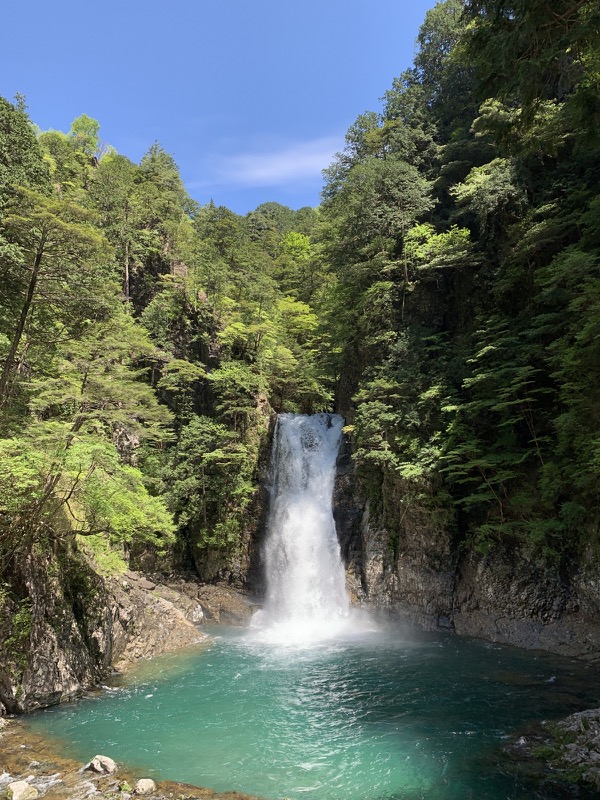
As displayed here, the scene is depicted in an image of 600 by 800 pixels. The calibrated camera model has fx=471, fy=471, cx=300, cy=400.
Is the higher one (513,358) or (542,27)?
(542,27)

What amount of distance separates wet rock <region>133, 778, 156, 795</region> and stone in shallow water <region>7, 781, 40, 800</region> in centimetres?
125

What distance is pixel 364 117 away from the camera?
29.2m

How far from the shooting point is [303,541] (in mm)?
19609

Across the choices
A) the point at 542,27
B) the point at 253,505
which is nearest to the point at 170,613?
the point at 253,505

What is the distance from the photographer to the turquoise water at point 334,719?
22.6ft

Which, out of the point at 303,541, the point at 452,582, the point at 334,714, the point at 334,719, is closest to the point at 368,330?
the point at 303,541

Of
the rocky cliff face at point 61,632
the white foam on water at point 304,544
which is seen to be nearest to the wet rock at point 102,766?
the rocky cliff face at point 61,632

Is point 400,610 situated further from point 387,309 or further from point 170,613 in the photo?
point 387,309

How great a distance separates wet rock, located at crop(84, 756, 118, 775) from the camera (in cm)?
685

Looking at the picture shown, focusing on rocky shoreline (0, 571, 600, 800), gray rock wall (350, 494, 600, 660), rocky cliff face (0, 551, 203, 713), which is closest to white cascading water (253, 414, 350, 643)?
gray rock wall (350, 494, 600, 660)

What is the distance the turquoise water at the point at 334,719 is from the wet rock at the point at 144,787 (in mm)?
436

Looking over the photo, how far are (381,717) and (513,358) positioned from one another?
1094 centimetres

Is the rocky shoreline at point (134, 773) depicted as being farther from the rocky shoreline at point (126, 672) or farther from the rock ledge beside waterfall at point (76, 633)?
the rock ledge beside waterfall at point (76, 633)

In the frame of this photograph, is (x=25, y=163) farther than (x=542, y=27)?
Yes
